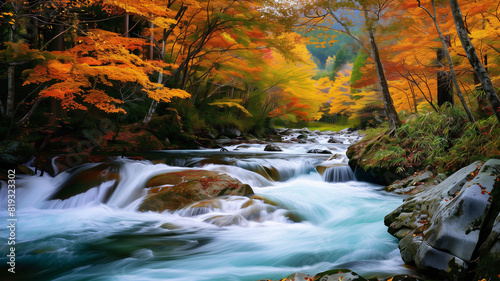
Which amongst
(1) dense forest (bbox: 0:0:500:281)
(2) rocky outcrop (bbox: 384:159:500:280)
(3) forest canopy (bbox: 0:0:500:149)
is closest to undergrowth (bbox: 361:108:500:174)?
(1) dense forest (bbox: 0:0:500:281)

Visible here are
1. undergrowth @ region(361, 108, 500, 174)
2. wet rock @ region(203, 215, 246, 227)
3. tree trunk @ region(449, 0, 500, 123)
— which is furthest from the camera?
undergrowth @ region(361, 108, 500, 174)

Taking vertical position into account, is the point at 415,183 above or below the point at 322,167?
above

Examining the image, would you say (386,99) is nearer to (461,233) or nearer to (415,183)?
(415,183)

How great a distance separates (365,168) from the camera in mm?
7660

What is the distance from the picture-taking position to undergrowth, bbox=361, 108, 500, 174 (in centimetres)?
527

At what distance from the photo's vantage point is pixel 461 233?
2547 millimetres

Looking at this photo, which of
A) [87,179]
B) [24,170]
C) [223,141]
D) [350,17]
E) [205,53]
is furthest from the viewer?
[223,141]

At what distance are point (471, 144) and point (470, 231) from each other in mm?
3075

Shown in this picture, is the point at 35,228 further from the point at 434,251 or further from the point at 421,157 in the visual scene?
the point at 421,157

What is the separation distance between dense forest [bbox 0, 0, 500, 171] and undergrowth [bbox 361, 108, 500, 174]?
43 millimetres

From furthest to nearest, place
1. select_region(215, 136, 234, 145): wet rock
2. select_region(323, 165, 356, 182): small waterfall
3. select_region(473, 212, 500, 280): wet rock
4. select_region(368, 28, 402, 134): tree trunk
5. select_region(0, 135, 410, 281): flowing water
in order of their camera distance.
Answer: select_region(215, 136, 234, 145): wet rock
select_region(323, 165, 356, 182): small waterfall
select_region(368, 28, 402, 134): tree trunk
select_region(0, 135, 410, 281): flowing water
select_region(473, 212, 500, 280): wet rock

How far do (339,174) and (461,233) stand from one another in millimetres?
5663

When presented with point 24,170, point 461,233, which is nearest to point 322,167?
point 461,233

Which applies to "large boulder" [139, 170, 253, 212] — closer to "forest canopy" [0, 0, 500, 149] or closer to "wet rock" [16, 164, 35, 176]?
"wet rock" [16, 164, 35, 176]
